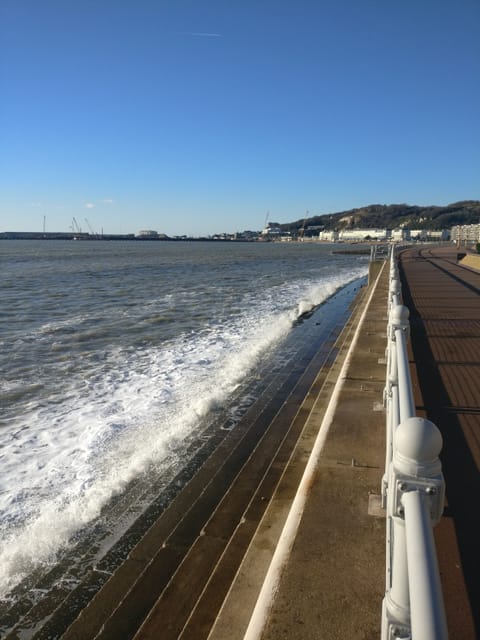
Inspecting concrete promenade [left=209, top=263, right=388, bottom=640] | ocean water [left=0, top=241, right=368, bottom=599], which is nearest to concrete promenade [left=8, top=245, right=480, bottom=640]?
concrete promenade [left=209, top=263, right=388, bottom=640]

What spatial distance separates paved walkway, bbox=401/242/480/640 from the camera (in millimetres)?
2574

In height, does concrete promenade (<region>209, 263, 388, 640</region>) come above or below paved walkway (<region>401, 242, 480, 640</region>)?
below

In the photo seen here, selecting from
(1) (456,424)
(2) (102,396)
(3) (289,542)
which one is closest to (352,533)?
(3) (289,542)

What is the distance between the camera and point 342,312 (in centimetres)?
1795

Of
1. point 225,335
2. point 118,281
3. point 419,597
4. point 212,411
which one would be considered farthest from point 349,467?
point 118,281

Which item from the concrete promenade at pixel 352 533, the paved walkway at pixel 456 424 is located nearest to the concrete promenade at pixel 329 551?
the concrete promenade at pixel 352 533

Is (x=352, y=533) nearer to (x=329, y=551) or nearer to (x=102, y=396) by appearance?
(x=329, y=551)

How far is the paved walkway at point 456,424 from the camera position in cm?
257

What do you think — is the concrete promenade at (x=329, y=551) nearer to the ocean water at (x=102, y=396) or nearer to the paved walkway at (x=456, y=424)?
the paved walkway at (x=456, y=424)

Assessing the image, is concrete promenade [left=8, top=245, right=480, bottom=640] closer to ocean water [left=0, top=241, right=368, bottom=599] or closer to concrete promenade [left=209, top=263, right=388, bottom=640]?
concrete promenade [left=209, top=263, right=388, bottom=640]

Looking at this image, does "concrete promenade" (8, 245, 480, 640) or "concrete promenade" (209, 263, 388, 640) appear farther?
"concrete promenade" (8, 245, 480, 640)

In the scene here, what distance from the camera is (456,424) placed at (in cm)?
481

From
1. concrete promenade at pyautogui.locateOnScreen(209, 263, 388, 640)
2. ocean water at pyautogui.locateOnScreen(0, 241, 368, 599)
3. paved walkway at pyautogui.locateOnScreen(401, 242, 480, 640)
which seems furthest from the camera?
ocean water at pyautogui.locateOnScreen(0, 241, 368, 599)

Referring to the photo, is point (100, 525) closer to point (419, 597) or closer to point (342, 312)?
point (419, 597)
